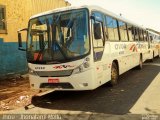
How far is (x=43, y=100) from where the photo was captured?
987cm

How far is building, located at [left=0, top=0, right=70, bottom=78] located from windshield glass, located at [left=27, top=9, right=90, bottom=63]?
21.2ft

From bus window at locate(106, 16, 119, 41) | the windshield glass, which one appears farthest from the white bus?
bus window at locate(106, 16, 119, 41)

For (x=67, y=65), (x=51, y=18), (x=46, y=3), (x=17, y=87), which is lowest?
(x=17, y=87)

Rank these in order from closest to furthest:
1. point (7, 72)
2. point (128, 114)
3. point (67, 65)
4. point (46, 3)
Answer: point (128, 114) < point (67, 65) < point (7, 72) < point (46, 3)

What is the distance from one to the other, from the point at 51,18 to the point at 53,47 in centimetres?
104

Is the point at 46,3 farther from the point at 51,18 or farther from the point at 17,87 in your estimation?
the point at 51,18

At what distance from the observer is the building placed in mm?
15953

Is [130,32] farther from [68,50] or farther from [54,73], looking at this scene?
[54,73]

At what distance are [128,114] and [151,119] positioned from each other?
67cm

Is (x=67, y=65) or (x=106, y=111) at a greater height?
(x=67, y=65)

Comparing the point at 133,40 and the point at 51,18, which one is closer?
the point at 51,18

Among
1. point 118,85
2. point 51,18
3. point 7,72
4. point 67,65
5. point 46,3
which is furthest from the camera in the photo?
point 46,3

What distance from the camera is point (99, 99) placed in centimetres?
949

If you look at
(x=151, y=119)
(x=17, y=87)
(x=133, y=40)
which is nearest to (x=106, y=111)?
(x=151, y=119)
